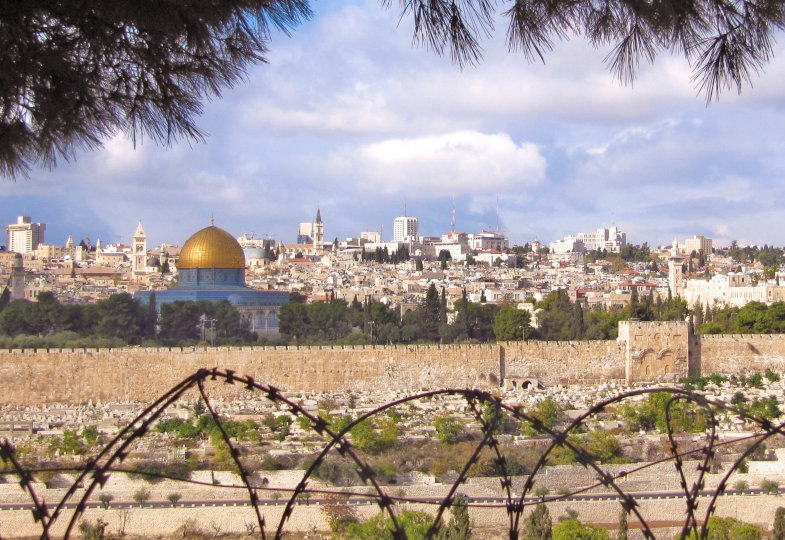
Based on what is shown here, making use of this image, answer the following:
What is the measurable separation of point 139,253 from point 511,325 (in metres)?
48.3

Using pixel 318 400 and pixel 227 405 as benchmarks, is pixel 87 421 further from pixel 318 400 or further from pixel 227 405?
pixel 318 400

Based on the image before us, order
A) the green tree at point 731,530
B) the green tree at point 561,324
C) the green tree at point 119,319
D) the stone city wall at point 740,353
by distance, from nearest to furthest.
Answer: the green tree at point 731,530, the stone city wall at point 740,353, the green tree at point 561,324, the green tree at point 119,319

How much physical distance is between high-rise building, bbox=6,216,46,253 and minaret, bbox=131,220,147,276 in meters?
37.0

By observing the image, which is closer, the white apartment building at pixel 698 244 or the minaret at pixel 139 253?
the minaret at pixel 139 253

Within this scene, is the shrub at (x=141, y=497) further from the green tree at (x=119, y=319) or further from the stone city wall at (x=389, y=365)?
the green tree at (x=119, y=319)

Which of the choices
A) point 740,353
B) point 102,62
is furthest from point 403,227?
point 102,62

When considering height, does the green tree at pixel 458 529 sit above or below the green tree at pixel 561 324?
below

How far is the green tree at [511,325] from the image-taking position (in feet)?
102

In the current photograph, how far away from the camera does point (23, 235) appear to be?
113 meters

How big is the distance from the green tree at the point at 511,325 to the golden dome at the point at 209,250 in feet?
45.0

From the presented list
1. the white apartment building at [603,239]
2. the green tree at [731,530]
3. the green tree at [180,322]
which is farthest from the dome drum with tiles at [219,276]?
the white apartment building at [603,239]

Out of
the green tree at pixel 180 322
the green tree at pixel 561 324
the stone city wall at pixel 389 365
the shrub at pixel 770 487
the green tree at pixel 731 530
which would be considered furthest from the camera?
the green tree at pixel 180 322

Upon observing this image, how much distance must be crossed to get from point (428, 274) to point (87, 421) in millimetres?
61060

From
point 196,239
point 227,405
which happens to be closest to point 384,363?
point 227,405
